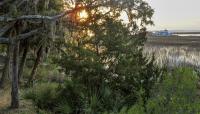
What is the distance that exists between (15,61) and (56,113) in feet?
13.1

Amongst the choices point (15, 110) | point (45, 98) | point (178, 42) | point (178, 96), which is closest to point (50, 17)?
point (45, 98)

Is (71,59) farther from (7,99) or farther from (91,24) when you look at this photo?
(7,99)

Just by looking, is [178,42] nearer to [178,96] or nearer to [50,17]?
[50,17]

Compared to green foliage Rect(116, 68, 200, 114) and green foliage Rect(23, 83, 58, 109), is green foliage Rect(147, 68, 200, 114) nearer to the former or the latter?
green foliage Rect(116, 68, 200, 114)

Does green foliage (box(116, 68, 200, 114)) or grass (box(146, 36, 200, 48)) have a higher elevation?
green foliage (box(116, 68, 200, 114))

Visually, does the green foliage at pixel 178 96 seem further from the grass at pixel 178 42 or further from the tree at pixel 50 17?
the grass at pixel 178 42

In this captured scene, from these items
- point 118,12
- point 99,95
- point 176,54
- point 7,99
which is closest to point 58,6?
point 7,99

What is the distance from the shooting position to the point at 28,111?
76.3ft

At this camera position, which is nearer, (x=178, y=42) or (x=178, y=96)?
(x=178, y=96)

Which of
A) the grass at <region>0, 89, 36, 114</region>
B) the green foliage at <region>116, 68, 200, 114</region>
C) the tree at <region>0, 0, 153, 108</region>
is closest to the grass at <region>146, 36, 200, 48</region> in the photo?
the grass at <region>0, 89, 36, 114</region>

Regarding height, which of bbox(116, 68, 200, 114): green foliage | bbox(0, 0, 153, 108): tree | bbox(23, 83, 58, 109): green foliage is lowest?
bbox(23, 83, 58, 109): green foliage

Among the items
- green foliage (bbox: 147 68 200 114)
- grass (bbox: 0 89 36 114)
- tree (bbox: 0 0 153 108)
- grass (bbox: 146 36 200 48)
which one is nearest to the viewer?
green foliage (bbox: 147 68 200 114)

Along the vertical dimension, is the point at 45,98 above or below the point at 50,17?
below

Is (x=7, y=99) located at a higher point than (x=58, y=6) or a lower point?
lower
